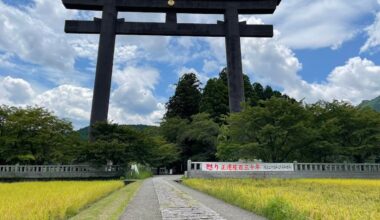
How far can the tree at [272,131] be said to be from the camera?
1006 inches

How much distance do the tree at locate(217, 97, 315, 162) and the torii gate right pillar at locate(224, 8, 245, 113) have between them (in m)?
4.17

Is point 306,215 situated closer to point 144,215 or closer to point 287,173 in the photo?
point 144,215

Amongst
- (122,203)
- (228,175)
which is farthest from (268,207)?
(228,175)

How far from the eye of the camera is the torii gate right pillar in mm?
31891

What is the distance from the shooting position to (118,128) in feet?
94.5

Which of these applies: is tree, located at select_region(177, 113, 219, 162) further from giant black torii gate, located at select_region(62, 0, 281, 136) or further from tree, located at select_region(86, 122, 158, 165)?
tree, located at select_region(86, 122, 158, 165)

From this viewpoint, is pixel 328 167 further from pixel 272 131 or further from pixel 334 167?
pixel 272 131

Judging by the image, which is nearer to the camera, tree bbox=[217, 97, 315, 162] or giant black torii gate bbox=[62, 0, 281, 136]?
tree bbox=[217, 97, 315, 162]

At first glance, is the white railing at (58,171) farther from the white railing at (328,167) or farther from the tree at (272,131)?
the tree at (272,131)

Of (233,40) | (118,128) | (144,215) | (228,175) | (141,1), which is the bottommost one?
(144,215)

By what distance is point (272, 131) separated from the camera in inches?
995

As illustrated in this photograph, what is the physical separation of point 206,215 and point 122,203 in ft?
11.8

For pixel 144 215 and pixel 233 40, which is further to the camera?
pixel 233 40

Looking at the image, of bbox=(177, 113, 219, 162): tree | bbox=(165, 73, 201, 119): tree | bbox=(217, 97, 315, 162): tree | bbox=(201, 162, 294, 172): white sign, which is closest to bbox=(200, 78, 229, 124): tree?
bbox=(177, 113, 219, 162): tree
